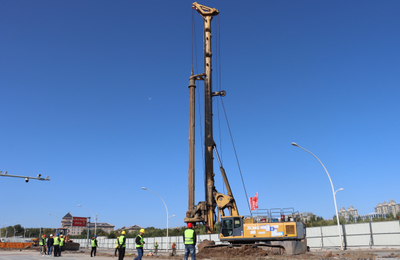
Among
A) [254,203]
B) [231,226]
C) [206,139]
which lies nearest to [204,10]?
[206,139]

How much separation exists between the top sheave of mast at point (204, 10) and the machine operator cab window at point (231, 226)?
54.1 feet

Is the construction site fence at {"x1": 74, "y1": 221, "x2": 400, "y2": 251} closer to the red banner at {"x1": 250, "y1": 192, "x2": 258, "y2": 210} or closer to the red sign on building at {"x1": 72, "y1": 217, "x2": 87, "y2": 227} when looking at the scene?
the red banner at {"x1": 250, "y1": 192, "x2": 258, "y2": 210}

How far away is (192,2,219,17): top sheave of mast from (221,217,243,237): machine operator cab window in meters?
16.5

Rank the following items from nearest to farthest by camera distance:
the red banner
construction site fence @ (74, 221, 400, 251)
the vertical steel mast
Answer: the vertical steel mast < construction site fence @ (74, 221, 400, 251) < the red banner

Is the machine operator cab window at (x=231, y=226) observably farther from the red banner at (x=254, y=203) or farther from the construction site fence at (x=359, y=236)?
the red banner at (x=254, y=203)

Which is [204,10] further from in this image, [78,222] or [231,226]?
[78,222]

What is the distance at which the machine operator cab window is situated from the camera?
742 inches

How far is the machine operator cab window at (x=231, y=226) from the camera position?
61.8 ft

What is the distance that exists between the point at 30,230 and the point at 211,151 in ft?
525

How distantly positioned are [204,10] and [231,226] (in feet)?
57.6

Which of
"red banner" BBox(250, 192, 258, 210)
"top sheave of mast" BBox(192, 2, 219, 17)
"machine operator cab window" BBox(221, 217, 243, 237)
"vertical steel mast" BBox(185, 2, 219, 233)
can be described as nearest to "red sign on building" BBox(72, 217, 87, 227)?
"red banner" BBox(250, 192, 258, 210)

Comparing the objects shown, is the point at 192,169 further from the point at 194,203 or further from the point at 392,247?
the point at 392,247

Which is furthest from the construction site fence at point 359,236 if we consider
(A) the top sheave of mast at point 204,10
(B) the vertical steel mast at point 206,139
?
(A) the top sheave of mast at point 204,10

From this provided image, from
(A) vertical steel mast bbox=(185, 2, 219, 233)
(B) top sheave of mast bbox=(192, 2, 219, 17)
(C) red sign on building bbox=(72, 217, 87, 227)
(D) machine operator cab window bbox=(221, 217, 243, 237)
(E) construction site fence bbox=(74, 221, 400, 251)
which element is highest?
(B) top sheave of mast bbox=(192, 2, 219, 17)
